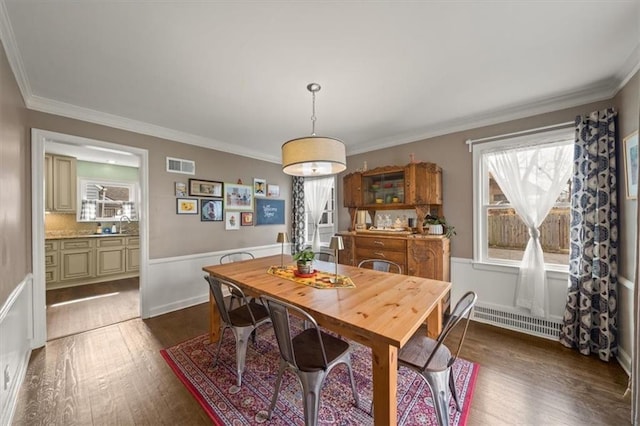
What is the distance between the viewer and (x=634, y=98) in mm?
1928

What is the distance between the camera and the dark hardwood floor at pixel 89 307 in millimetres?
2914

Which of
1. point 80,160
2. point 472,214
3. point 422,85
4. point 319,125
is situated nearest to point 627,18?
point 422,85

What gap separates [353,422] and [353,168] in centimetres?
355

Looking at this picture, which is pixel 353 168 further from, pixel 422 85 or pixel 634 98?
pixel 634 98

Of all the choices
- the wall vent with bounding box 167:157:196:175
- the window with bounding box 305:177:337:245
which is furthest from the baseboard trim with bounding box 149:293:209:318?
the window with bounding box 305:177:337:245

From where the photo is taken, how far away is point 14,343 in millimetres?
1789

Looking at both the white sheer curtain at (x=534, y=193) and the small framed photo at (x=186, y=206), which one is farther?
the small framed photo at (x=186, y=206)

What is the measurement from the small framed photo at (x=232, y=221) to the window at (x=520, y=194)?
3573 mm

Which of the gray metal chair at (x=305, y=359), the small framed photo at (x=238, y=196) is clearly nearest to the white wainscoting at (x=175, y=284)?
the small framed photo at (x=238, y=196)

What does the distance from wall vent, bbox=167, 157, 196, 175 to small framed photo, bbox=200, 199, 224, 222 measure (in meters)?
0.48

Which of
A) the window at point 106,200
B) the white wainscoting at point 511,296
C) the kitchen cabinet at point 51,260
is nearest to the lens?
the white wainscoting at point 511,296

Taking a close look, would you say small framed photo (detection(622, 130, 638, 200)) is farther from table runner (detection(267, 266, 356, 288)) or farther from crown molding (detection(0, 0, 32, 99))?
crown molding (detection(0, 0, 32, 99))

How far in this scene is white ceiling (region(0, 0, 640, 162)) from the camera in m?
1.46

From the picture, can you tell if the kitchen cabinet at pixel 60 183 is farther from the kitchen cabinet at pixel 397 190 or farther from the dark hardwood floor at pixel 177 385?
the kitchen cabinet at pixel 397 190
